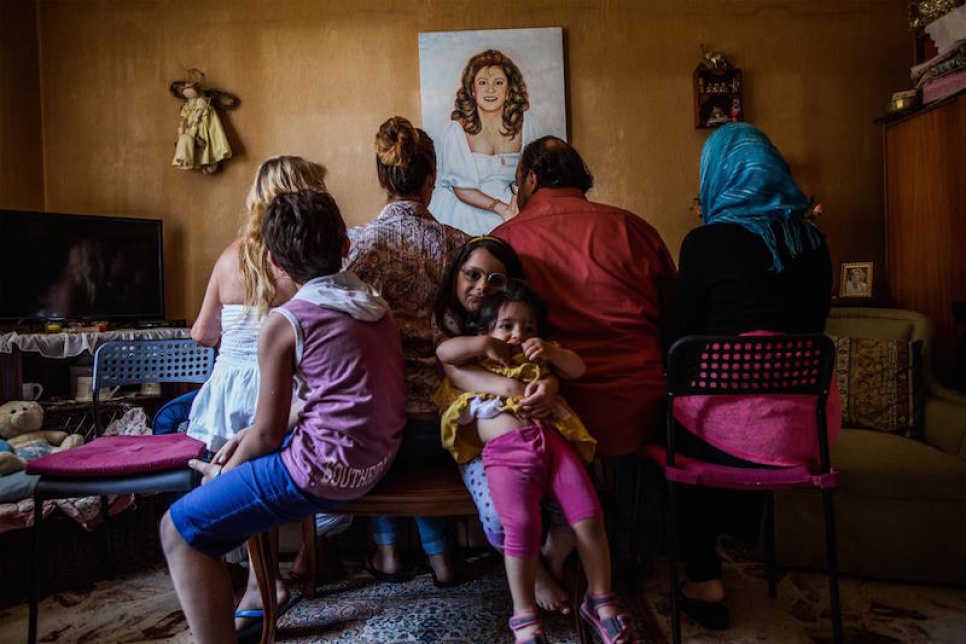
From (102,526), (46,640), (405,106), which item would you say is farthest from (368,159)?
(46,640)

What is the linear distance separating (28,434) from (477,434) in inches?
90.4

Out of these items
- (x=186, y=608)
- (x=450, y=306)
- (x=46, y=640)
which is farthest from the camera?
(x=46, y=640)

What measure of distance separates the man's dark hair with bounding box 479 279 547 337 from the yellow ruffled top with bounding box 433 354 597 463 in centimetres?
12

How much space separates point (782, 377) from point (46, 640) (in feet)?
7.47

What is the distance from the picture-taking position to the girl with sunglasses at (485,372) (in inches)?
56.1

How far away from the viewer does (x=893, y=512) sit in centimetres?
204

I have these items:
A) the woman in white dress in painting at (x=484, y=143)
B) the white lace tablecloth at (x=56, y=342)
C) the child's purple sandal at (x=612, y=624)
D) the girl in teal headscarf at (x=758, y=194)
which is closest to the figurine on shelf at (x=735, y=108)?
the woman in white dress in painting at (x=484, y=143)

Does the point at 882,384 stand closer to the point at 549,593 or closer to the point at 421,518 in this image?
the point at 549,593

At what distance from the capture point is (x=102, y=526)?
2.21m

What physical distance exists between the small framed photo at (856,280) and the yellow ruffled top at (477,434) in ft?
8.87

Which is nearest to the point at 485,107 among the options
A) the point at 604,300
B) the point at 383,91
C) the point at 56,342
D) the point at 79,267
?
the point at 383,91

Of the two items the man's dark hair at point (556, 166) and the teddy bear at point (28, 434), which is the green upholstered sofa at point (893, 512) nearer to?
the man's dark hair at point (556, 166)

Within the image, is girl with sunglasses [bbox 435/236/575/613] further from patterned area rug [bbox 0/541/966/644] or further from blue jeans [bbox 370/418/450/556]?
patterned area rug [bbox 0/541/966/644]

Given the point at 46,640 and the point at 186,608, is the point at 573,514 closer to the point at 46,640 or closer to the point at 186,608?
the point at 186,608
